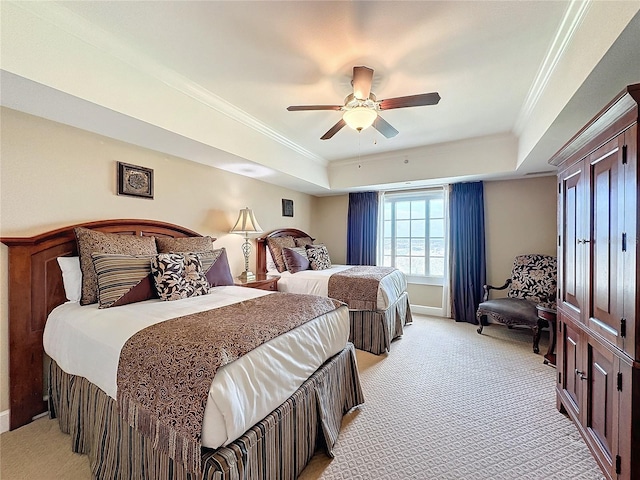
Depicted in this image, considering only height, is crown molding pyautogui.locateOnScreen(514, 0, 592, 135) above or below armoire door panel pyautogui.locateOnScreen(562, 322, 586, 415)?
above

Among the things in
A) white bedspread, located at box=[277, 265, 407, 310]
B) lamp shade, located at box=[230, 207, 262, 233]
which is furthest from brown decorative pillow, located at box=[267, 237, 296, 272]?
lamp shade, located at box=[230, 207, 262, 233]

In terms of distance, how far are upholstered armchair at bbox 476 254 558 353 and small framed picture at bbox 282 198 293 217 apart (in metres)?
3.28

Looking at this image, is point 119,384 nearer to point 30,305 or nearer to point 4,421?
point 30,305


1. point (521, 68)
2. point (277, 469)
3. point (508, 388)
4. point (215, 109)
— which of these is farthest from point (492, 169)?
point (277, 469)

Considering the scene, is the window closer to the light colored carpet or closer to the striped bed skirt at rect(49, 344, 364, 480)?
the light colored carpet

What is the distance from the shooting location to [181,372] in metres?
1.13

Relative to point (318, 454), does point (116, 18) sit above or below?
above

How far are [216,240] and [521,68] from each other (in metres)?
3.49

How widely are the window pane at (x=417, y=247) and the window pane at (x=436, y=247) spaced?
A: 0.14 m

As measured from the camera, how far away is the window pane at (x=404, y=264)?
510 centimetres

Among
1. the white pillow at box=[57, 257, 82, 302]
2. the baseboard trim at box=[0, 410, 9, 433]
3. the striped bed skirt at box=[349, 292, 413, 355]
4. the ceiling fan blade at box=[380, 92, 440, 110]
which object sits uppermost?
the ceiling fan blade at box=[380, 92, 440, 110]

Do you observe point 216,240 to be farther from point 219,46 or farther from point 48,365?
point 219,46

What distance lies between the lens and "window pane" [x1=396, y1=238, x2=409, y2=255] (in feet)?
16.8

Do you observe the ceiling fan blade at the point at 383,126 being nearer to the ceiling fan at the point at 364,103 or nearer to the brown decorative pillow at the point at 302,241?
the ceiling fan at the point at 364,103
